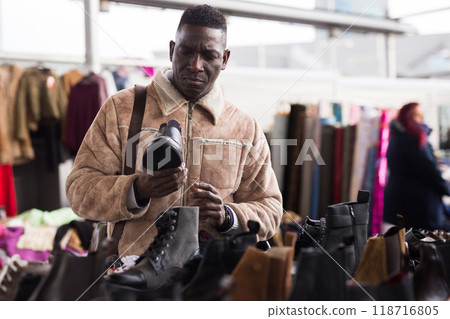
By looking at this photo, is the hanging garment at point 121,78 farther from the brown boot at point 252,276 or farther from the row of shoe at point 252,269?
the brown boot at point 252,276

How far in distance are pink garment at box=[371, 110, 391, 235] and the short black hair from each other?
1268mm

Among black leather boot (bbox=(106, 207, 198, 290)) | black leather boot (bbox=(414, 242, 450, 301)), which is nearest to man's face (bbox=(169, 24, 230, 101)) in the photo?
black leather boot (bbox=(106, 207, 198, 290))

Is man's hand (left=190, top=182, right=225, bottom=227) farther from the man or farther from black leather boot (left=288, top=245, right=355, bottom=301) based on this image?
black leather boot (left=288, top=245, right=355, bottom=301)

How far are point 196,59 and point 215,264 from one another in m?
0.41

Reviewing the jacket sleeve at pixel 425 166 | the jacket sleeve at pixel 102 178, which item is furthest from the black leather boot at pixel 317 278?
the jacket sleeve at pixel 425 166

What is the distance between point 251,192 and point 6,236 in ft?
5.43

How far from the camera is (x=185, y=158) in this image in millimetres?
981

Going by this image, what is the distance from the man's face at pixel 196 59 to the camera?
3.08 ft

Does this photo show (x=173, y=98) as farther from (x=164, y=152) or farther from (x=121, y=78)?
(x=121, y=78)

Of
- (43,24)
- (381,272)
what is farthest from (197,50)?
(43,24)

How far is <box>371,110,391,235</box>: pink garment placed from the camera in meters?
2.03

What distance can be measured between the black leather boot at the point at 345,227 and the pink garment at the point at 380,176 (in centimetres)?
104

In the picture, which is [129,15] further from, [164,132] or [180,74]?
[164,132]
